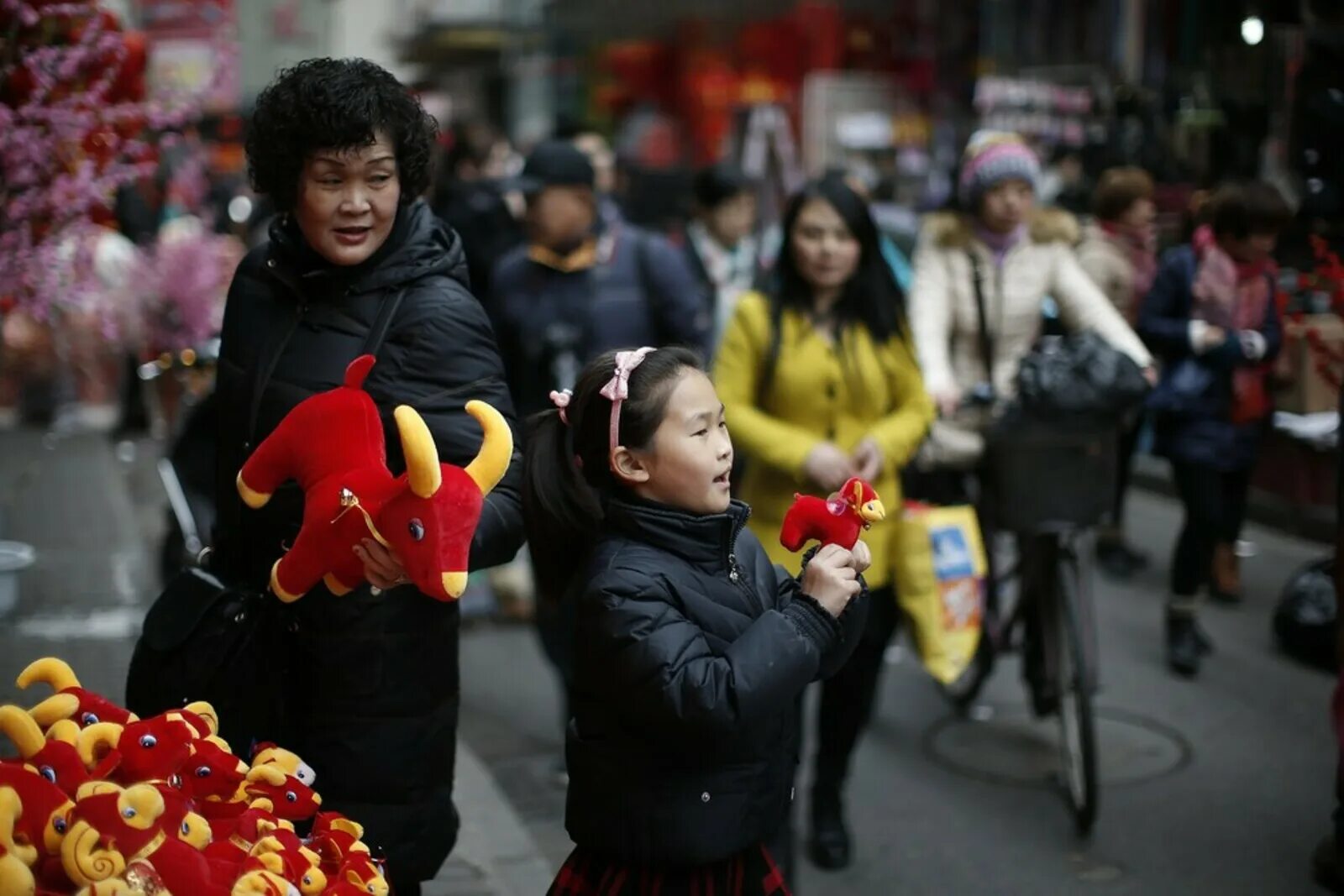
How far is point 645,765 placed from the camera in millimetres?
2762

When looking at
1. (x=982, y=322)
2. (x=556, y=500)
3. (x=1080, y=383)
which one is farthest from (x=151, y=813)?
(x=982, y=322)

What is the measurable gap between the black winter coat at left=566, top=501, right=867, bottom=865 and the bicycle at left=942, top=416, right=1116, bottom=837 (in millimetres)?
2389

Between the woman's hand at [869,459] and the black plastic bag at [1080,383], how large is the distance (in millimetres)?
731

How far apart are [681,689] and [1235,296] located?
537cm

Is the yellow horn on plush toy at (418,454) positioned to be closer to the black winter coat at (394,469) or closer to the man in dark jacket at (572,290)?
the black winter coat at (394,469)

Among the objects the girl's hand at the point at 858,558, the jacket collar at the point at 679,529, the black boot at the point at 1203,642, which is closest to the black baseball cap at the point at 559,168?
the black boot at the point at 1203,642

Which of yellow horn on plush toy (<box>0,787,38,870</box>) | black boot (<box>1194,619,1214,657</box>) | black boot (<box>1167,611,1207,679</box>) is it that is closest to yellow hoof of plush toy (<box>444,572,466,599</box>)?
yellow horn on plush toy (<box>0,787,38,870</box>)

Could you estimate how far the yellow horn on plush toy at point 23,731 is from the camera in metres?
2.31

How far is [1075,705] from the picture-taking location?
5152mm

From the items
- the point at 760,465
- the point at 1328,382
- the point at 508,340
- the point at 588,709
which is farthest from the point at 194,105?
the point at 1328,382

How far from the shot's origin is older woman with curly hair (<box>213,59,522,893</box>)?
10.0 feet

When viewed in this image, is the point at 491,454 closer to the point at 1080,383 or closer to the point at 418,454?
the point at 418,454

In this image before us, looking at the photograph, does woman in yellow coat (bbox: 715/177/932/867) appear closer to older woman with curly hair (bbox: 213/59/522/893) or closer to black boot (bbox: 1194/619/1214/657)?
older woman with curly hair (bbox: 213/59/522/893)

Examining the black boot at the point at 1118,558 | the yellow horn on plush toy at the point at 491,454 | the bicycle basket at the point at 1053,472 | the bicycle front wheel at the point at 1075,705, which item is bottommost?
the black boot at the point at 1118,558
